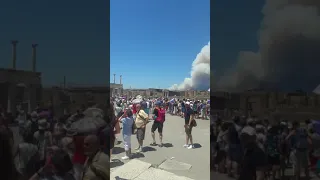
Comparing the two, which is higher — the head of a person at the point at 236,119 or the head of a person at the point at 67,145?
the head of a person at the point at 236,119

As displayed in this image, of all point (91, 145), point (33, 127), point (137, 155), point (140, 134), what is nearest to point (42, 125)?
point (33, 127)

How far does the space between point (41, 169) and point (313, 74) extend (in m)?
2.46

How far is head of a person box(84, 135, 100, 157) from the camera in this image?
92.3 inches

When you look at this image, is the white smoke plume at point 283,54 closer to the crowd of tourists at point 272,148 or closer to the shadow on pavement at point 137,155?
the crowd of tourists at point 272,148

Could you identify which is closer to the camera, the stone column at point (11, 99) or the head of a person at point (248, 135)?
the stone column at point (11, 99)

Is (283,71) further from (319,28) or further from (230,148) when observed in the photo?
(230,148)

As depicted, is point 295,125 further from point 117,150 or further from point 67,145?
point 117,150

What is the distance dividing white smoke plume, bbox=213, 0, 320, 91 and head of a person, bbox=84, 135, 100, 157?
3.87ft

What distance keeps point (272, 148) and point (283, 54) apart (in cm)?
84

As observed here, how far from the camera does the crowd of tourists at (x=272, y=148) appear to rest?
254 centimetres

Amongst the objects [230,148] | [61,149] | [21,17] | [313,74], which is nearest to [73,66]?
[21,17]

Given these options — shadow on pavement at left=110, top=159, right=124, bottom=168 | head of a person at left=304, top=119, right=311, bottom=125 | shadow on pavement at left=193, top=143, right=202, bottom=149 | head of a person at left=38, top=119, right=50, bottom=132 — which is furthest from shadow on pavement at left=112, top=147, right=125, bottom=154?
head of a person at left=304, top=119, right=311, bottom=125

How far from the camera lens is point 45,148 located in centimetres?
244

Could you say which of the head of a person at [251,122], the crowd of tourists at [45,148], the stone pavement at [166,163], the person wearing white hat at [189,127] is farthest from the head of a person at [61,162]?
the person wearing white hat at [189,127]
